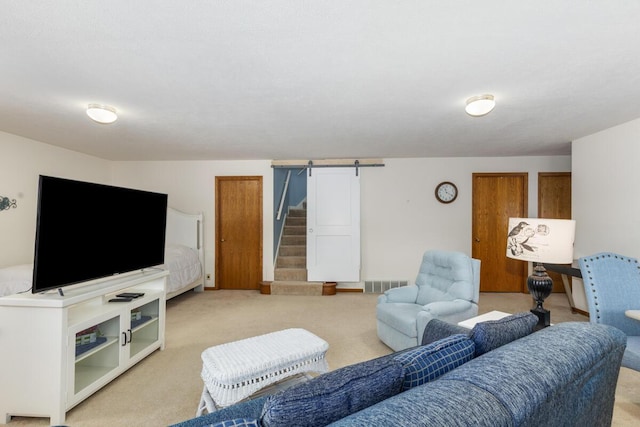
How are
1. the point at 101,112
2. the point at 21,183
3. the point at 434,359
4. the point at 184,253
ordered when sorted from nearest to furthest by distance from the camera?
the point at 434,359, the point at 101,112, the point at 21,183, the point at 184,253

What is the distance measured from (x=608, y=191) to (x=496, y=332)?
3420mm

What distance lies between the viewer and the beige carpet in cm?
198

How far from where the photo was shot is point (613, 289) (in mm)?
2154

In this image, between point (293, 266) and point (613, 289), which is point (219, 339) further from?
point (613, 289)

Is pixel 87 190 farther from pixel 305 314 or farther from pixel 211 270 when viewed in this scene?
pixel 211 270

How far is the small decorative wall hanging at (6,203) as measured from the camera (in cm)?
367

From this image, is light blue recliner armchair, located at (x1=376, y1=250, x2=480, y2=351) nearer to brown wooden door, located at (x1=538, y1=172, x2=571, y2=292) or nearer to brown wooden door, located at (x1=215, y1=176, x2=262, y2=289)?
brown wooden door, located at (x1=215, y1=176, x2=262, y2=289)

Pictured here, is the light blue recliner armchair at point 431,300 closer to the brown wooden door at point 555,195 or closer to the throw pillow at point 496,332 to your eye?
the throw pillow at point 496,332

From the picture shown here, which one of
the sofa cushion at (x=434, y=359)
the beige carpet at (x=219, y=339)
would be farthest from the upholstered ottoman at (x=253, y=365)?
the sofa cushion at (x=434, y=359)

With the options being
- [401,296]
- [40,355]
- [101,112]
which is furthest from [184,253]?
[401,296]

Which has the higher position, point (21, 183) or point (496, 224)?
point (21, 183)

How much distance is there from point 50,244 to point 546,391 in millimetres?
2536

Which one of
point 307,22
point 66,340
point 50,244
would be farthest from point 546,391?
point 50,244

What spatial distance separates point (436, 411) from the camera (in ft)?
2.22
